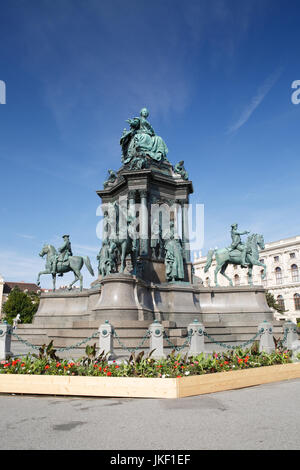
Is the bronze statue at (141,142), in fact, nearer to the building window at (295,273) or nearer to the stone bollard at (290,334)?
the stone bollard at (290,334)

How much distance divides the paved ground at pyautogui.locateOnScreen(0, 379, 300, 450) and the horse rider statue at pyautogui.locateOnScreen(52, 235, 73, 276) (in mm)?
16352

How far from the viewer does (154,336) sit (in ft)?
40.6

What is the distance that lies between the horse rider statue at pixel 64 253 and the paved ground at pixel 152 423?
16.4m

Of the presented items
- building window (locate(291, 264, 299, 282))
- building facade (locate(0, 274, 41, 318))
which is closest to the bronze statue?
building window (locate(291, 264, 299, 282))

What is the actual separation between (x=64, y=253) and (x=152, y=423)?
19.9 metres

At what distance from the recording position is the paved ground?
496 cm

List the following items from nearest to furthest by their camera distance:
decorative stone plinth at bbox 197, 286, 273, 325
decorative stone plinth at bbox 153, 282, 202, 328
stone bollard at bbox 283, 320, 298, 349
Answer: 1. stone bollard at bbox 283, 320, 298, 349
2. decorative stone plinth at bbox 153, 282, 202, 328
3. decorative stone plinth at bbox 197, 286, 273, 325

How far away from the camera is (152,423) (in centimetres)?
601

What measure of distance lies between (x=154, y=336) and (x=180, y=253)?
11147 millimetres

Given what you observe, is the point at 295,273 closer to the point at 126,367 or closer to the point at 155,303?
the point at 155,303

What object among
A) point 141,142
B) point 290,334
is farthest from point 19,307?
point 290,334

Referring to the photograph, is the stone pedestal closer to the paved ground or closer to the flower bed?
the flower bed

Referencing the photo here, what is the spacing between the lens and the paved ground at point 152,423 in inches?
195

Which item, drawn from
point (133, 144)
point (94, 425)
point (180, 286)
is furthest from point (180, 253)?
point (94, 425)
